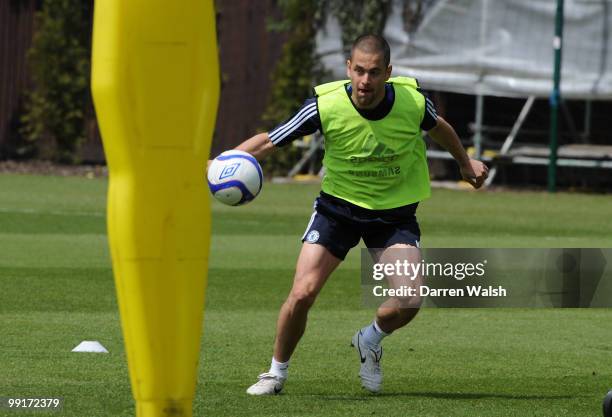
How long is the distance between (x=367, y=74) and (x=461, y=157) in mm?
811

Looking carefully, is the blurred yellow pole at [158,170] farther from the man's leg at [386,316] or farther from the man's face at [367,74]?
the man's leg at [386,316]

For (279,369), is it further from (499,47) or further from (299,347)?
(499,47)

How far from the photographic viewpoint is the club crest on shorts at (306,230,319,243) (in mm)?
7121

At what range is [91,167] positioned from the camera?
92.2ft

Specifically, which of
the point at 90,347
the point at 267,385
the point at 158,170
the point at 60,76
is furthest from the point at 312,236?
the point at 60,76

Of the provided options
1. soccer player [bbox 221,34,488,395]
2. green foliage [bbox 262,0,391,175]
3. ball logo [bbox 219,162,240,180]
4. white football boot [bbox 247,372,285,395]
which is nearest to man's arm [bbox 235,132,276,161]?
soccer player [bbox 221,34,488,395]

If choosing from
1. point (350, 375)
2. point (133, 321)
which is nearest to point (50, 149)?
point (350, 375)

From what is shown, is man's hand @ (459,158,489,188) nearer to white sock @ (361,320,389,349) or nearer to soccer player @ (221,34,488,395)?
soccer player @ (221,34,488,395)

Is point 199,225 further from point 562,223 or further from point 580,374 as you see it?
point 562,223

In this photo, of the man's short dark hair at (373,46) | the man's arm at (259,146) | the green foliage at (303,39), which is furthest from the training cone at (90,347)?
the green foliage at (303,39)

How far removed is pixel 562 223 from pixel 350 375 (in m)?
11.7

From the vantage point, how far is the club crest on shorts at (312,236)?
7.12 m

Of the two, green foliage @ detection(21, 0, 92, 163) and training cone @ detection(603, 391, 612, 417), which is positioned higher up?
green foliage @ detection(21, 0, 92, 163)

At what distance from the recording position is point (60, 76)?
1113 inches
